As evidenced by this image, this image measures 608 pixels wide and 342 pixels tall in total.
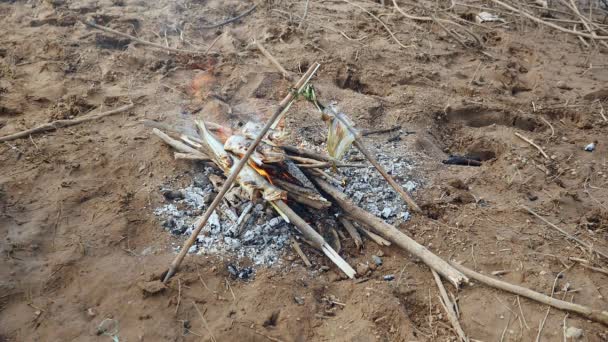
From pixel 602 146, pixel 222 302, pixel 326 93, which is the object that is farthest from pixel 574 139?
pixel 222 302

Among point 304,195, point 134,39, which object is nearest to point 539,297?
point 304,195

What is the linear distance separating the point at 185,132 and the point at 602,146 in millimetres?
4343

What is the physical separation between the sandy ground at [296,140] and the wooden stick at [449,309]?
0.19 ft

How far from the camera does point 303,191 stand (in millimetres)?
3826

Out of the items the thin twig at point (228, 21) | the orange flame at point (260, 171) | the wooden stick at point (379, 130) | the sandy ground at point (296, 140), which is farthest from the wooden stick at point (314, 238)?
the thin twig at point (228, 21)

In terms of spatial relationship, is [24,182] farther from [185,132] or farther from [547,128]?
[547,128]

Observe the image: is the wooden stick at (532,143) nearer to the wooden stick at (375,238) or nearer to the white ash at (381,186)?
the white ash at (381,186)

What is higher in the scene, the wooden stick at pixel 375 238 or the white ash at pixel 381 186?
the white ash at pixel 381 186

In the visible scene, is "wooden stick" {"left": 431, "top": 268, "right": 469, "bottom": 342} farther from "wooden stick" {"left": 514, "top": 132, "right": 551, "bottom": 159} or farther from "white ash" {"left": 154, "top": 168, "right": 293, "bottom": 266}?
"wooden stick" {"left": 514, "top": 132, "right": 551, "bottom": 159}

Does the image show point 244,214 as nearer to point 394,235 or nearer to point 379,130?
point 394,235

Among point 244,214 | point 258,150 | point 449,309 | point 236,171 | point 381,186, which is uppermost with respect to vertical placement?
point 236,171

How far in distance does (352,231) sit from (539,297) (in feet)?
4.67

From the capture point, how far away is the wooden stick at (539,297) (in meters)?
3.11

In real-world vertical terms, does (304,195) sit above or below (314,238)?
above
